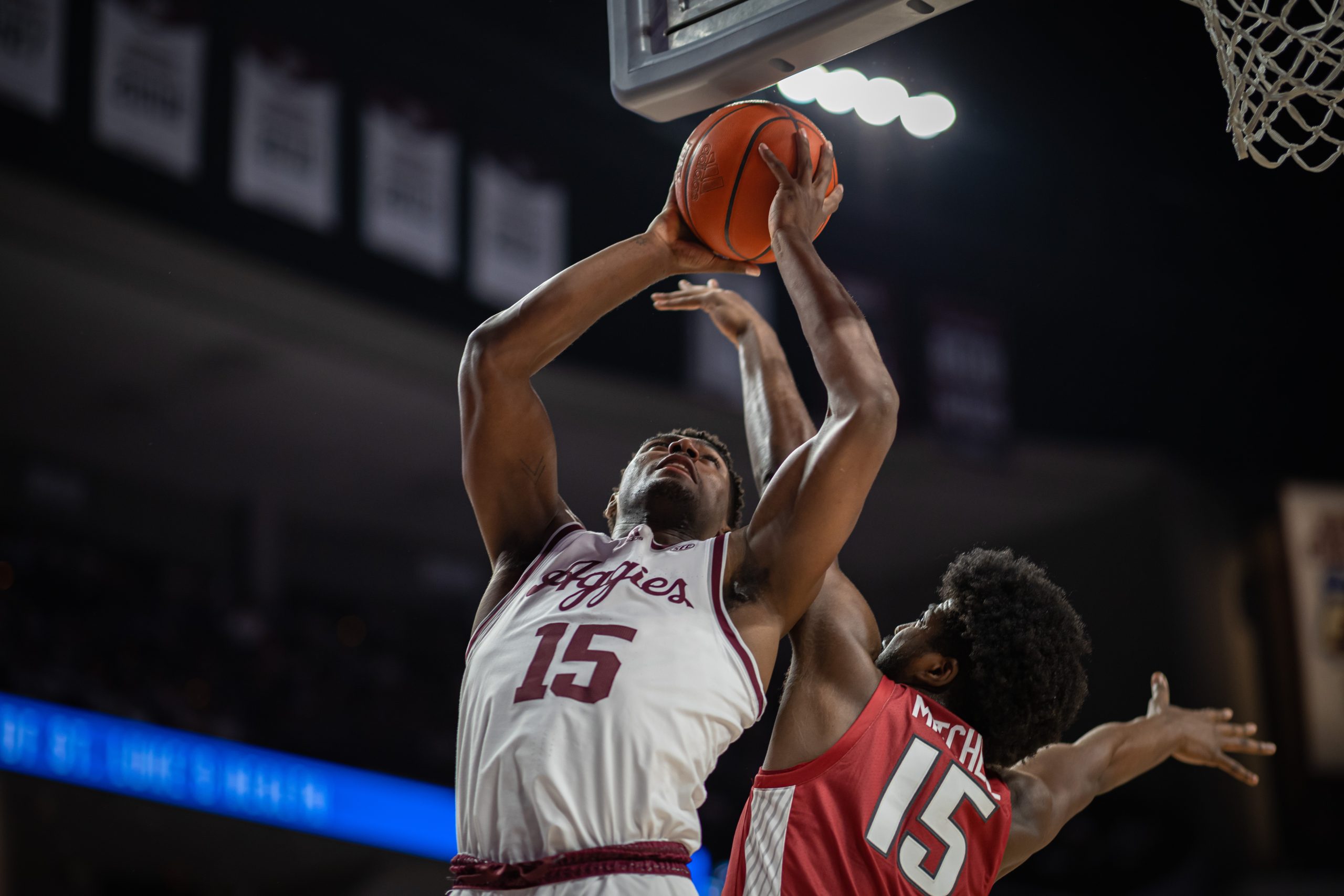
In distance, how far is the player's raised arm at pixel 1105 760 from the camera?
2.97 metres

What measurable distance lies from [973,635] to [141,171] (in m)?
8.94

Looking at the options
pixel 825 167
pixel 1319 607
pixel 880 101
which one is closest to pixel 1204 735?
pixel 825 167

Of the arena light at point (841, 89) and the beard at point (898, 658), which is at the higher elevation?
the arena light at point (841, 89)

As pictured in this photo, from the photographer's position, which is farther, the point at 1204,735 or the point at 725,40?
the point at 1204,735

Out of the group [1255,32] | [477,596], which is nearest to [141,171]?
[477,596]

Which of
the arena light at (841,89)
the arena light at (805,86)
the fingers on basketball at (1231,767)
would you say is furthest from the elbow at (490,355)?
the arena light at (841,89)

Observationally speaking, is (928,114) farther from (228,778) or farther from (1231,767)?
(1231,767)

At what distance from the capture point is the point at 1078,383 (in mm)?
13500

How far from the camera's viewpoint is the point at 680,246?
2918 millimetres

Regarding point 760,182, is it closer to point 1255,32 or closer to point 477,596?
point 1255,32

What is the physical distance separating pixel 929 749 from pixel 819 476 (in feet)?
2.43

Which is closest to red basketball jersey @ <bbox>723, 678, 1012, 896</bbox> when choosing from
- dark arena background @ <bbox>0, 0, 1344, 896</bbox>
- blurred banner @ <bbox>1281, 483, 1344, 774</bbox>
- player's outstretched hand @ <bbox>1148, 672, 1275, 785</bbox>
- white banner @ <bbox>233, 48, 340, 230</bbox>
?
player's outstretched hand @ <bbox>1148, 672, 1275, 785</bbox>

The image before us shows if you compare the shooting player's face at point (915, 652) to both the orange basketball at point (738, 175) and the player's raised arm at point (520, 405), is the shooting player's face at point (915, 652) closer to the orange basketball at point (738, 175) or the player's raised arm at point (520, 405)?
the player's raised arm at point (520, 405)

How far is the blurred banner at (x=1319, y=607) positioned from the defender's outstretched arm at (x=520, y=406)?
10.7 meters
